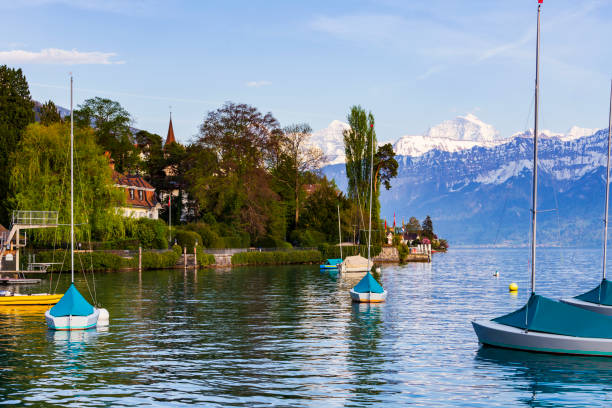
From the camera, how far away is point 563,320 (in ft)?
95.0

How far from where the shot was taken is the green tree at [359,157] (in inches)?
4589

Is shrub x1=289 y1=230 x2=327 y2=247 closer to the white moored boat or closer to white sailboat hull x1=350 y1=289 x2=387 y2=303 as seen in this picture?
the white moored boat

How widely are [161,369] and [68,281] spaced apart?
45.6 m

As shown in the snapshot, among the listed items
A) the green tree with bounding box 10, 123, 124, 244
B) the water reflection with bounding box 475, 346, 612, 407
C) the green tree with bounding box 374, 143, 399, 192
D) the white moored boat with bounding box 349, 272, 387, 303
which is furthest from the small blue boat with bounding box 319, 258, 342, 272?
the water reflection with bounding box 475, 346, 612, 407

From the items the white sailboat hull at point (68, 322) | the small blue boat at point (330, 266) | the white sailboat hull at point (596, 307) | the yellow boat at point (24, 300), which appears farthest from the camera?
the small blue boat at point (330, 266)

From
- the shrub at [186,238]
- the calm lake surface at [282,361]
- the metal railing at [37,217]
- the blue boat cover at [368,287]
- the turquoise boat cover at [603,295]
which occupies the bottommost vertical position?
the calm lake surface at [282,361]

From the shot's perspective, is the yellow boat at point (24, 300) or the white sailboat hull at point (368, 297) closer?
the yellow boat at point (24, 300)

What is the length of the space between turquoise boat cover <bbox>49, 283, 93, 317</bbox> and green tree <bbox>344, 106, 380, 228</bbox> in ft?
264

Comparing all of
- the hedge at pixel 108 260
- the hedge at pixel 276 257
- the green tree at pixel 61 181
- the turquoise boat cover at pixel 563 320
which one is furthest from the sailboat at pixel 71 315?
the hedge at pixel 276 257

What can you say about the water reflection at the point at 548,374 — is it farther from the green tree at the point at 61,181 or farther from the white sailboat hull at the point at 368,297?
the green tree at the point at 61,181

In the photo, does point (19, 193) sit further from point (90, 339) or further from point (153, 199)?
point (90, 339)

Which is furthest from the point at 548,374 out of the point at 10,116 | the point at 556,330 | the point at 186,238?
the point at 10,116

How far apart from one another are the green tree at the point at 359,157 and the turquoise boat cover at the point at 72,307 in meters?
80.3

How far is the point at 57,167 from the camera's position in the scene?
3366 inches
